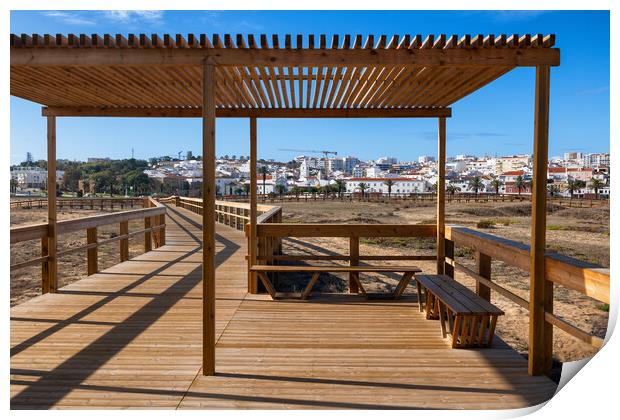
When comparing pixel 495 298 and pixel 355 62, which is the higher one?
pixel 355 62

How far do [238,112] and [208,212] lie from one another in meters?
2.61

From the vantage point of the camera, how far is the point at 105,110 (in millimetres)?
5867

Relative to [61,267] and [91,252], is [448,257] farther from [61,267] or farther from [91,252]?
[61,267]

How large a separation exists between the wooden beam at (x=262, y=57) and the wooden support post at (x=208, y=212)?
199 millimetres

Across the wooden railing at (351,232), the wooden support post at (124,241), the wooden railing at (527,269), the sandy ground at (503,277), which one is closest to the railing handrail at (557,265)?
the wooden railing at (527,269)

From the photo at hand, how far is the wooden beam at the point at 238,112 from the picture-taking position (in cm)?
587

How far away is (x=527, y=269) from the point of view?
382 cm

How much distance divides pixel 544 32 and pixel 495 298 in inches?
339

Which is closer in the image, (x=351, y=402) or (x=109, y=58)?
(x=351, y=402)

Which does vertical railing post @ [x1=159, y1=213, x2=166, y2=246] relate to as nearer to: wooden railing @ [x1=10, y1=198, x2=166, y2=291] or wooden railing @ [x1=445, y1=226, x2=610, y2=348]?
wooden railing @ [x1=10, y1=198, x2=166, y2=291]

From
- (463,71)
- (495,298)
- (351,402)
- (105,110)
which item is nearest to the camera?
(351,402)

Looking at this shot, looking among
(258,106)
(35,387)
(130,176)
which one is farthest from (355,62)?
(130,176)

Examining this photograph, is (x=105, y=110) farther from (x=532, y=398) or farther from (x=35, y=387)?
(x=532, y=398)
